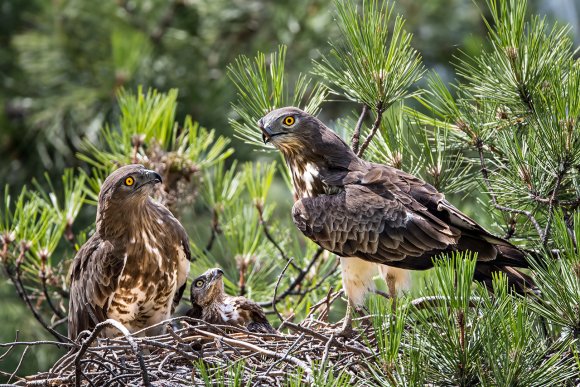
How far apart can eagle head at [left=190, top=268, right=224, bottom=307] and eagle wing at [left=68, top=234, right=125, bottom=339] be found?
56cm

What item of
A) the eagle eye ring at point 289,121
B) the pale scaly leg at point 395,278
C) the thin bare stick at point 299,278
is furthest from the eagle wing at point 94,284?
the pale scaly leg at point 395,278

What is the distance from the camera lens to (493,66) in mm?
5566

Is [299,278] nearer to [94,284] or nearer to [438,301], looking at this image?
[94,284]

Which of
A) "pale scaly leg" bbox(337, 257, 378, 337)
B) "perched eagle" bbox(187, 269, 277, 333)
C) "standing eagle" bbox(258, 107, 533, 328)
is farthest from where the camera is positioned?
"perched eagle" bbox(187, 269, 277, 333)

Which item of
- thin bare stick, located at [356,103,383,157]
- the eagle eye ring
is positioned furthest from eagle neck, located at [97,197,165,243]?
thin bare stick, located at [356,103,383,157]

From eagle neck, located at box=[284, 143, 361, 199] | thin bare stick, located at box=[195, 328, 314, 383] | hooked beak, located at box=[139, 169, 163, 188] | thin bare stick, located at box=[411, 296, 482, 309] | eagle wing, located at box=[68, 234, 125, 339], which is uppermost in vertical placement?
eagle neck, located at box=[284, 143, 361, 199]

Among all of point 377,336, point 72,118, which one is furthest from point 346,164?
point 72,118

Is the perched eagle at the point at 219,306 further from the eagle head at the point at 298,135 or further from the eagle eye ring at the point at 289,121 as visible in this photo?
the eagle eye ring at the point at 289,121

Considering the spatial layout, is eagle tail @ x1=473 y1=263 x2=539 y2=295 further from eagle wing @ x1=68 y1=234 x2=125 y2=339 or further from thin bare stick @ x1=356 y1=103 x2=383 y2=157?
eagle wing @ x1=68 y1=234 x2=125 y2=339

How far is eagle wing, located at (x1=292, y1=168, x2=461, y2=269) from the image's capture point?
564 centimetres

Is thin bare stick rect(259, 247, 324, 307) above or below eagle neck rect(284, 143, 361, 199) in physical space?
below

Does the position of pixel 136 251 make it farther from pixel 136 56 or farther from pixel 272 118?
pixel 136 56

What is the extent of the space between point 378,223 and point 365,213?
0.10 m

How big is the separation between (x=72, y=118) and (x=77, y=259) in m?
4.08
